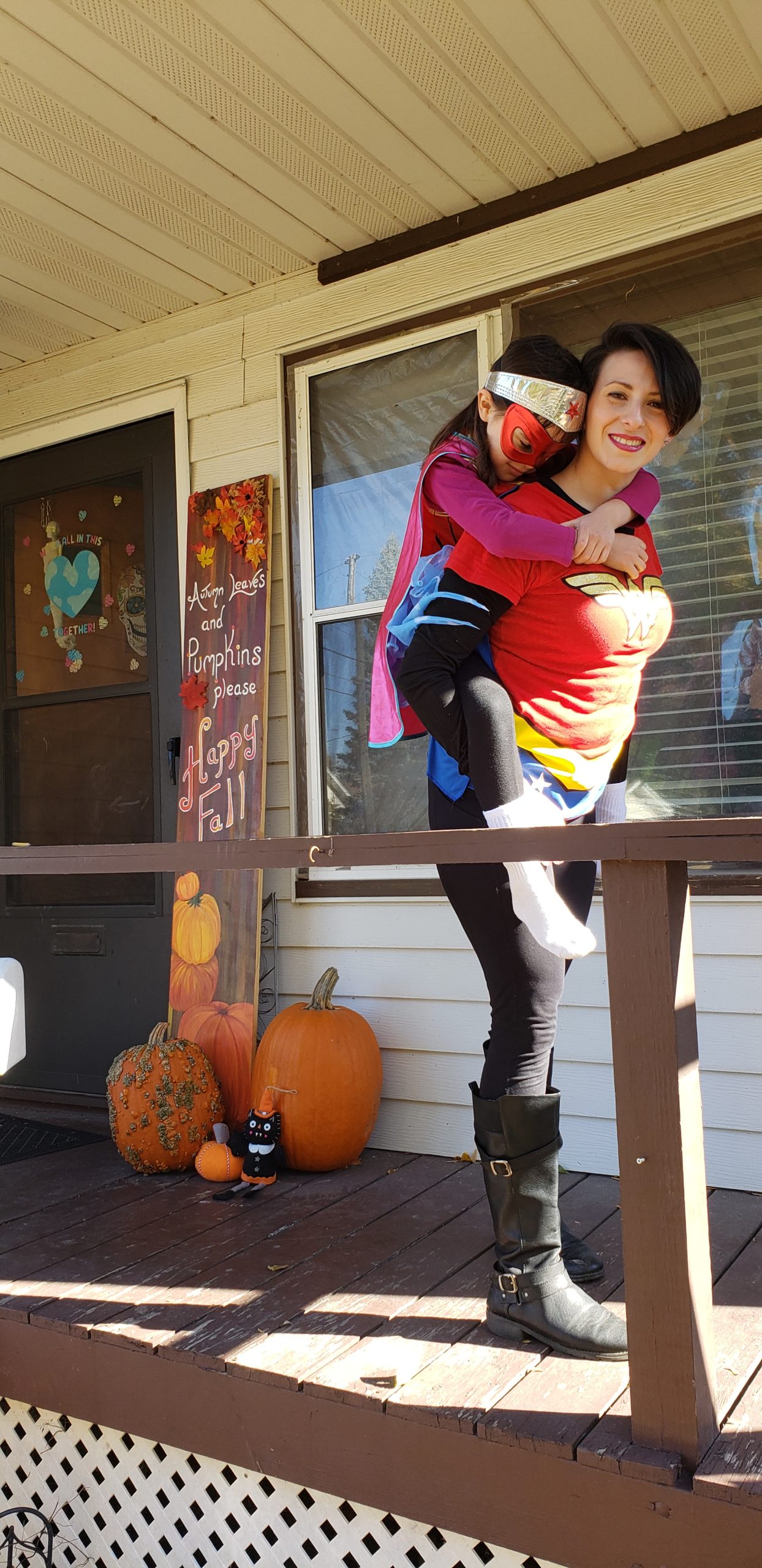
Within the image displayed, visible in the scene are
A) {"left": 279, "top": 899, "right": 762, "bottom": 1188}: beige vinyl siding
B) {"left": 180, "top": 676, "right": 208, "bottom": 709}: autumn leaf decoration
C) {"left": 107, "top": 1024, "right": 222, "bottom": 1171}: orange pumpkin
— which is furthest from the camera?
{"left": 180, "top": 676, "right": 208, "bottom": 709}: autumn leaf decoration

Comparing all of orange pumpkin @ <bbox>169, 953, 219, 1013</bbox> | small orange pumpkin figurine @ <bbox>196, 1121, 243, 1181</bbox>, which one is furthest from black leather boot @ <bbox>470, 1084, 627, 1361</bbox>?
orange pumpkin @ <bbox>169, 953, 219, 1013</bbox>

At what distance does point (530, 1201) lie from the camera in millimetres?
1633

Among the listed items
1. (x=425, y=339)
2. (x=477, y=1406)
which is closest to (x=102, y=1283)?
(x=477, y=1406)

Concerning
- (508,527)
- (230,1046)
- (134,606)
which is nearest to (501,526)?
(508,527)

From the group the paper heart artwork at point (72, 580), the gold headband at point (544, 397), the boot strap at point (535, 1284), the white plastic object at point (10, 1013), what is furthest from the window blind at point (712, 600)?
the paper heart artwork at point (72, 580)

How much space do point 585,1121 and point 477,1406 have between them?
1.22m

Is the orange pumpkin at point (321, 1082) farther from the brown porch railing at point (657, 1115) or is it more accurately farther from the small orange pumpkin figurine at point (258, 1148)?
the brown porch railing at point (657, 1115)

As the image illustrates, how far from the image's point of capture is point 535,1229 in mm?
1628

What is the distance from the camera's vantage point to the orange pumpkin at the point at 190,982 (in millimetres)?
3145

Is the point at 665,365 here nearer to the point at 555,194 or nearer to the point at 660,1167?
the point at 660,1167

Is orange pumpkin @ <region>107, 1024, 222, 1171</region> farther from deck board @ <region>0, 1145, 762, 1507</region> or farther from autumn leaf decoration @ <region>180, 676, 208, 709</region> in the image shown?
autumn leaf decoration @ <region>180, 676, 208, 709</region>

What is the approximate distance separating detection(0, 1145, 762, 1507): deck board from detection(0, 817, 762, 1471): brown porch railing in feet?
0.25

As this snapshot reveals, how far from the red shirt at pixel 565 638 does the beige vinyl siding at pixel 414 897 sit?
1016 mm

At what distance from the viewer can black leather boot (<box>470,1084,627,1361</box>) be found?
1619 mm
